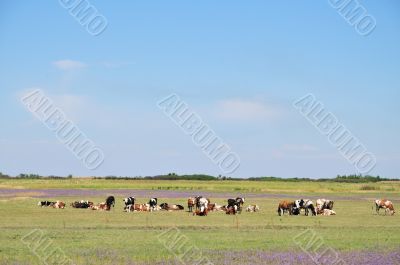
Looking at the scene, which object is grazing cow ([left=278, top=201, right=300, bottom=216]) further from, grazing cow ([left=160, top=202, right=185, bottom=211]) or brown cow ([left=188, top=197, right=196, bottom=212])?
grazing cow ([left=160, top=202, right=185, bottom=211])

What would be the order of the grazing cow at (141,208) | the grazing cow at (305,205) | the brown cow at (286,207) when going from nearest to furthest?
the brown cow at (286,207) → the grazing cow at (305,205) → the grazing cow at (141,208)

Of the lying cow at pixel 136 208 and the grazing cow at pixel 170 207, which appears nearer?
the lying cow at pixel 136 208

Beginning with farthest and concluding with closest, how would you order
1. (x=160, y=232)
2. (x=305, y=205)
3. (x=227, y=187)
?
(x=227, y=187), (x=305, y=205), (x=160, y=232)

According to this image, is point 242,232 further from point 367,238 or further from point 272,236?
point 367,238

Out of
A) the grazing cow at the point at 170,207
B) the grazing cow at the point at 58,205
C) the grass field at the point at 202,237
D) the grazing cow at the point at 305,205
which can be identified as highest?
the grazing cow at the point at 305,205

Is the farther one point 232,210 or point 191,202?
point 191,202

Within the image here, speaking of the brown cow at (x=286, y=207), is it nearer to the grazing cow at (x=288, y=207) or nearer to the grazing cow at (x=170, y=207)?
the grazing cow at (x=288, y=207)

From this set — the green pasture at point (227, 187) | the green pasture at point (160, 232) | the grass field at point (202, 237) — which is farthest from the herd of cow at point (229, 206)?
the green pasture at point (227, 187)

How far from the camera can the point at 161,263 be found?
17.3 m

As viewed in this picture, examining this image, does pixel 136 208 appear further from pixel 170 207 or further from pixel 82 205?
pixel 82 205

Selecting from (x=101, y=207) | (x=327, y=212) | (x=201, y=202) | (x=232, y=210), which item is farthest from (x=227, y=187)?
(x=327, y=212)

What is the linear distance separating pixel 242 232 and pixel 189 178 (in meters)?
98.6

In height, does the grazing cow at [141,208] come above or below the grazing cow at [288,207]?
below

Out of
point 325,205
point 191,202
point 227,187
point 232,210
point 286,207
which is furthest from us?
point 227,187
